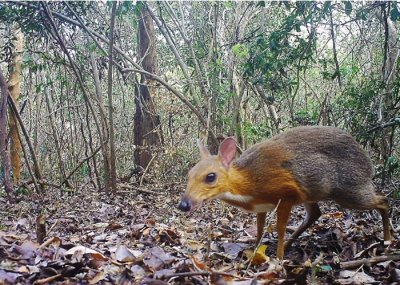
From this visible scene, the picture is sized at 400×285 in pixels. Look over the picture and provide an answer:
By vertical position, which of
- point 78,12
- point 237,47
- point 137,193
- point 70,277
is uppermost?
point 78,12

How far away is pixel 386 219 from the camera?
421 centimetres

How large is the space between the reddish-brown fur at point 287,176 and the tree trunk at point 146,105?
689 cm

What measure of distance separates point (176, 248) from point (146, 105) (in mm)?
7385

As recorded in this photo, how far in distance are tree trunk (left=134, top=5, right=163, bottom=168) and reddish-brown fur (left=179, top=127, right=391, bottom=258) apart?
689 centimetres

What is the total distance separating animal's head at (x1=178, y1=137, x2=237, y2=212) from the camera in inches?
151

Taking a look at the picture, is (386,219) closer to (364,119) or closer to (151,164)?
(364,119)

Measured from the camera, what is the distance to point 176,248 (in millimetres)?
4027

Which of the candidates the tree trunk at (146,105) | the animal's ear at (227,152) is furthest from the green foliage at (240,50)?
the animal's ear at (227,152)

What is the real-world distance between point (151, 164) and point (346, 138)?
6.39 meters

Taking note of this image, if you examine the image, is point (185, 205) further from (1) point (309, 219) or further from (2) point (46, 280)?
(2) point (46, 280)

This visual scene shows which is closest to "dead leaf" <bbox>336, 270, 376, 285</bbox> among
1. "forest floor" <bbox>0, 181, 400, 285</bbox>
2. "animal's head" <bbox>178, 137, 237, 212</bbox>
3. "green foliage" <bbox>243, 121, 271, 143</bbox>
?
"forest floor" <bbox>0, 181, 400, 285</bbox>

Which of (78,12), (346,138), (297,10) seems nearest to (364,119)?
(297,10)

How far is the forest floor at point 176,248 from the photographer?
2.66m

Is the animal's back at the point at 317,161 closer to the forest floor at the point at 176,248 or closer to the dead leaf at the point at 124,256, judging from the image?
the forest floor at the point at 176,248
